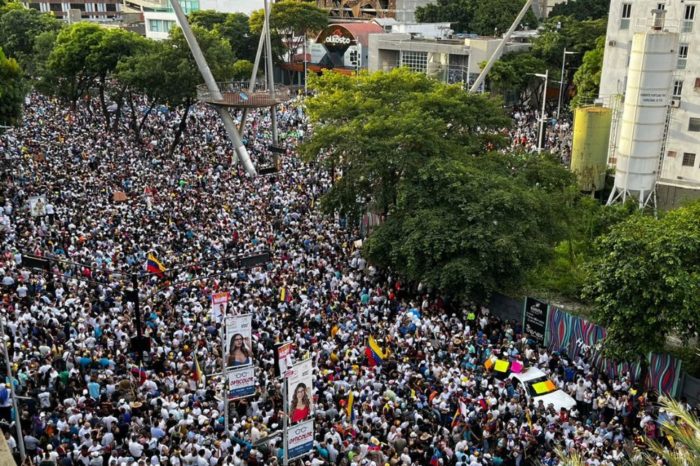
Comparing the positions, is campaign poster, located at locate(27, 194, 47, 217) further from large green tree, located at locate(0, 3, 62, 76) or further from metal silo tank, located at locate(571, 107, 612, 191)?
large green tree, located at locate(0, 3, 62, 76)

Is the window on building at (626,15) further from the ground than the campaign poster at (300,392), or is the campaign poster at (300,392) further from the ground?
the window on building at (626,15)

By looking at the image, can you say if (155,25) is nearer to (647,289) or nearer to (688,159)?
(688,159)

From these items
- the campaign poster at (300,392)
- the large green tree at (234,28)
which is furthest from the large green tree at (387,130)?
the large green tree at (234,28)

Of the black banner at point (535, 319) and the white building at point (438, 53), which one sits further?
the white building at point (438, 53)

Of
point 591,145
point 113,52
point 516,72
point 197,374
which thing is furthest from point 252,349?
point 516,72

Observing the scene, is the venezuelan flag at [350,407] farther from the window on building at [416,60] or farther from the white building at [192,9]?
the white building at [192,9]

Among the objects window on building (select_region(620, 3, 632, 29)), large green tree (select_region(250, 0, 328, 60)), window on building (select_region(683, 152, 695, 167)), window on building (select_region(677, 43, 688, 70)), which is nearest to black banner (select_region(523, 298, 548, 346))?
window on building (select_region(683, 152, 695, 167))

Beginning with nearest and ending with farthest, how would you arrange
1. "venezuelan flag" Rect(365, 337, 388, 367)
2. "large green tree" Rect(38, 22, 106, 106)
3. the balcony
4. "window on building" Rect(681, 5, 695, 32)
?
"venezuelan flag" Rect(365, 337, 388, 367), "window on building" Rect(681, 5, 695, 32), the balcony, "large green tree" Rect(38, 22, 106, 106)
